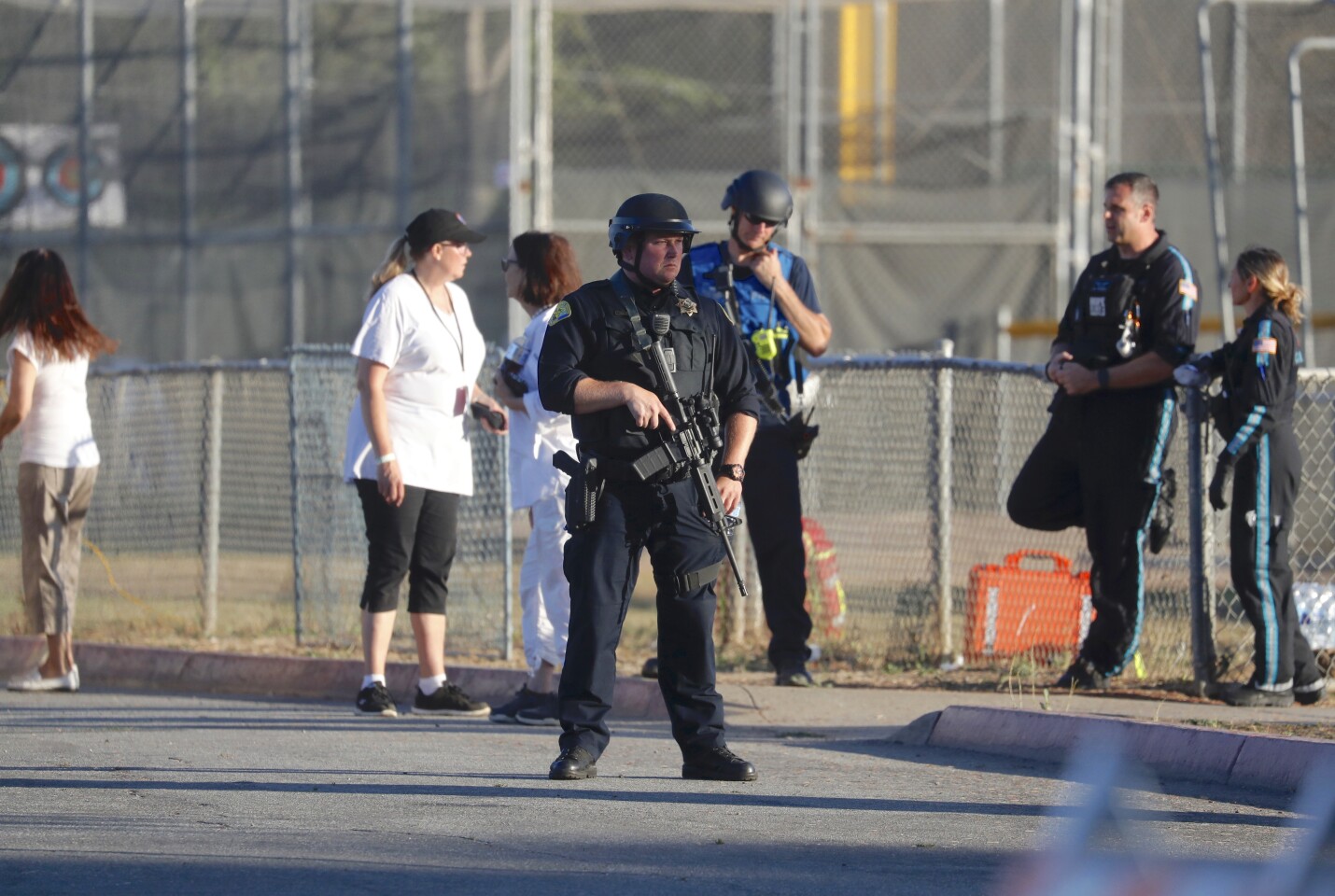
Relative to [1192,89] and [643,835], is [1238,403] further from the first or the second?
[1192,89]

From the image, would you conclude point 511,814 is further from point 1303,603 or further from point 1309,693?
point 1303,603

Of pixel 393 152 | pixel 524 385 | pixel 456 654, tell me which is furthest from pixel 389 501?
pixel 393 152

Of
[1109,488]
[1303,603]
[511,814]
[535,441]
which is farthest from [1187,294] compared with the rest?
[511,814]

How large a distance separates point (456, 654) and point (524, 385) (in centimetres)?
260

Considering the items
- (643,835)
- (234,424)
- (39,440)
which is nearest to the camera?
(643,835)

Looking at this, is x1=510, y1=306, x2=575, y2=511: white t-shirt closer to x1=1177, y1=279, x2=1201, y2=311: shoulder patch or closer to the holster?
the holster

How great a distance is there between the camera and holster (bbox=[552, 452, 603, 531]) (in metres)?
5.68

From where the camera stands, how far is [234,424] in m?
10.8

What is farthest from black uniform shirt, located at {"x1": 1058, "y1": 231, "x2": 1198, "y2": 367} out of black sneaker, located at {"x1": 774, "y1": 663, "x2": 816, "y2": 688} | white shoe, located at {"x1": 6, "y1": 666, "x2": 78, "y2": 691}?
white shoe, located at {"x1": 6, "y1": 666, "x2": 78, "y2": 691}

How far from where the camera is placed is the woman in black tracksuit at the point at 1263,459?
273 inches

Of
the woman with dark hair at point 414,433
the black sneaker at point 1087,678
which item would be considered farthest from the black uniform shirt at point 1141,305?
the woman with dark hair at point 414,433

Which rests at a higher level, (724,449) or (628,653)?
(724,449)

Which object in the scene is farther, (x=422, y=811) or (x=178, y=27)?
(x=178, y=27)

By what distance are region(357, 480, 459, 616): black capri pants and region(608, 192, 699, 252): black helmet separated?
1.93 m
